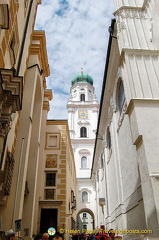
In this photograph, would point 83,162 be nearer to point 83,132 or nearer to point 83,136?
point 83,136

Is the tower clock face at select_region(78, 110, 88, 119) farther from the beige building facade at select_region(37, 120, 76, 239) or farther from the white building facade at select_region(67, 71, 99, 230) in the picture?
the beige building facade at select_region(37, 120, 76, 239)

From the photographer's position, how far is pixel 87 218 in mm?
41938

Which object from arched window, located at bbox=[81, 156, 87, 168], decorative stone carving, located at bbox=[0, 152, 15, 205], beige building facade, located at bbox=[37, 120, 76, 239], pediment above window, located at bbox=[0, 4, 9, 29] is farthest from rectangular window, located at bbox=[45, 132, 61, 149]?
arched window, located at bbox=[81, 156, 87, 168]

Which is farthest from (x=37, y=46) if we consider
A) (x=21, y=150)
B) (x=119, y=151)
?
(x=119, y=151)

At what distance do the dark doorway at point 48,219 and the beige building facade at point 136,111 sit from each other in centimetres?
616

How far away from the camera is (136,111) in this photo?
8758 millimetres

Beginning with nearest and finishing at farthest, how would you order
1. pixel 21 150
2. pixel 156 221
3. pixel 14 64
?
pixel 156 221 → pixel 14 64 → pixel 21 150

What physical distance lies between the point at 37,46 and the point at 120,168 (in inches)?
397

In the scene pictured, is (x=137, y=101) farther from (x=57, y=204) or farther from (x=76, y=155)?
(x=76, y=155)

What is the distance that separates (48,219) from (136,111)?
1228cm

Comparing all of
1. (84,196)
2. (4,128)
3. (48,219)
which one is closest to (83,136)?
(84,196)

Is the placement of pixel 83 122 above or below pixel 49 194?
above

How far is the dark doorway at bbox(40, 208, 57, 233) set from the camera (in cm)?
1674

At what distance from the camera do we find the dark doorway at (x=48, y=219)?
16736 millimetres
